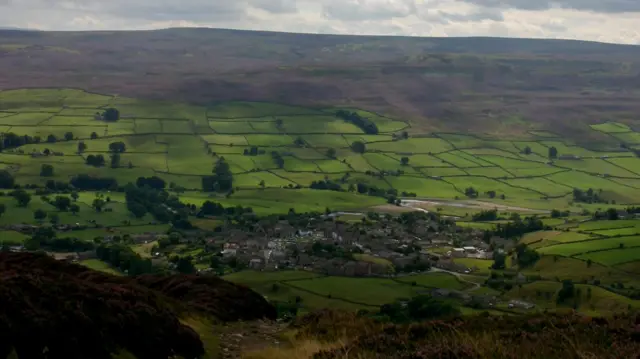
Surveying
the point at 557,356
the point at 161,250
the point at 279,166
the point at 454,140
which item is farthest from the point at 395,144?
the point at 557,356

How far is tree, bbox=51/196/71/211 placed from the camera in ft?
297

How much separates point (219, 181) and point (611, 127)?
332ft

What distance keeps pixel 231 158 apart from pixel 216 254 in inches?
2159

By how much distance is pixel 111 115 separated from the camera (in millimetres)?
148000

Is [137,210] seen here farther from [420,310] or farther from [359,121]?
[359,121]

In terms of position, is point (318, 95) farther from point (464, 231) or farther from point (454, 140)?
point (464, 231)

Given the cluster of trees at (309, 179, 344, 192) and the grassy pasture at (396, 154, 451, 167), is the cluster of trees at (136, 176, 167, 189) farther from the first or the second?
the grassy pasture at (396, 154, 451, 167)

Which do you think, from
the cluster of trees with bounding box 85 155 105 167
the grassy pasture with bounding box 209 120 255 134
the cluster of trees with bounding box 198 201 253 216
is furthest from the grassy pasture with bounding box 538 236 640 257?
the grassy pasture with bounding box 209 120 255 134

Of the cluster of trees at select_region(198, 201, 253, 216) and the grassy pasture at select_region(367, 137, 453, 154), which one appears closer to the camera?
the cluster of trees at select_region(198, 201, 253, 216)

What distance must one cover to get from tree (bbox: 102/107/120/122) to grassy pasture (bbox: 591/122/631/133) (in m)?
102

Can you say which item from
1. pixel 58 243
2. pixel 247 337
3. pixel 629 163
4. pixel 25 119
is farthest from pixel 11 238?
pixel 629 163

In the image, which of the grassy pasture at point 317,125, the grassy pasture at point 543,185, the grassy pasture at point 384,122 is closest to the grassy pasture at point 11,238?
the grassy pasture at point 543,185

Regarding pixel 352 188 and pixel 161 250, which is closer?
pixel 161 250

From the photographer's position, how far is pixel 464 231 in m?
92.3
